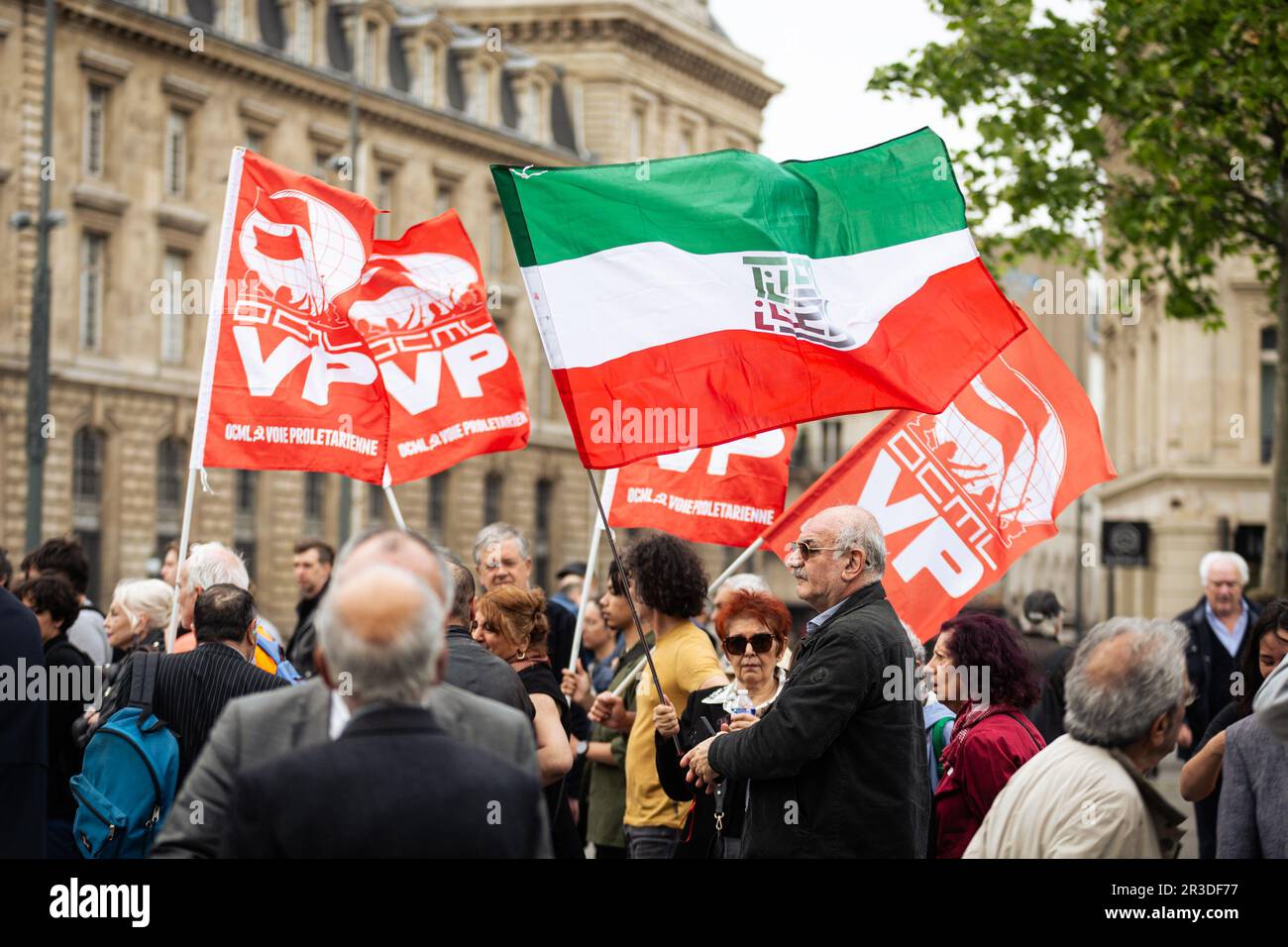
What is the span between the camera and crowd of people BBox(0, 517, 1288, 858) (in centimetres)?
384

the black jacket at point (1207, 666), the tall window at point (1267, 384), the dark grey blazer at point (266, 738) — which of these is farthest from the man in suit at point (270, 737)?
the tall window at point (1267, 384)

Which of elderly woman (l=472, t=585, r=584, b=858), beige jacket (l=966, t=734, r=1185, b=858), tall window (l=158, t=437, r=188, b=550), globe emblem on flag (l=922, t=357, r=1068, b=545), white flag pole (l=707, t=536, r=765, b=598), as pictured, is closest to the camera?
beige jacket (l=966, t=734, r=1185, b=858)

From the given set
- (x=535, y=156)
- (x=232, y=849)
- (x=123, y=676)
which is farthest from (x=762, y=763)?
(x=535, y=156)

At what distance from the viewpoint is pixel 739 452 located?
33.6 feet

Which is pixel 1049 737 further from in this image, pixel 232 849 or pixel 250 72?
pixel 250 72

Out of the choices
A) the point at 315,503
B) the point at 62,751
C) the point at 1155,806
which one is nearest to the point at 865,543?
the point at 1155,806

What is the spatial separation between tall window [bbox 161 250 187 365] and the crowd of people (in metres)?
36.7

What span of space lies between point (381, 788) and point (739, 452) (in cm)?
655

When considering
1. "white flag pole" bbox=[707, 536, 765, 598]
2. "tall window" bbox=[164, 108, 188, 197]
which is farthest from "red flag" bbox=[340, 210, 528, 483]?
"tall window" bbox=[164, 108, 188, 197]

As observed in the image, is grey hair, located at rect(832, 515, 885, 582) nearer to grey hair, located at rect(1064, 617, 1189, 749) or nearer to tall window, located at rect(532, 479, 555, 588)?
grey hair, located at rect(1064, 617, 1189, 749)

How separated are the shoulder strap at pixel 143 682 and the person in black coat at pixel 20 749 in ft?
1.16

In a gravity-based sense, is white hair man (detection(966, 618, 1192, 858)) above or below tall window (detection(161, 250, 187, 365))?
below

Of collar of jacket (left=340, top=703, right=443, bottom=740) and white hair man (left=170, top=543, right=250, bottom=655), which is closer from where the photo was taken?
collar of jacket (left=340, top=703, right=443, bottom=740)

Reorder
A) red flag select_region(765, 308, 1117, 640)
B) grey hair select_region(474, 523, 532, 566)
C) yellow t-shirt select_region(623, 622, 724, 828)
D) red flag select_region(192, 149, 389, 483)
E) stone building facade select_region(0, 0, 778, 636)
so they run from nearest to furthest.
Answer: yellow t-shirt select_region(623, 622, 724, 828)
red flag select_region(765, 308, 1117, 640)
red flag select_region(192, 149, 389, 483)
grey hair select_region(474, 523, 532, 566)
stone building facade select_region(0, 0, 778, 636)
